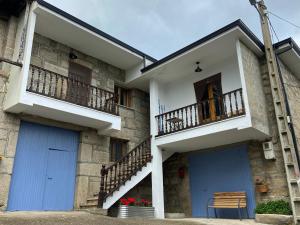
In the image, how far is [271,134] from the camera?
782 centimetres

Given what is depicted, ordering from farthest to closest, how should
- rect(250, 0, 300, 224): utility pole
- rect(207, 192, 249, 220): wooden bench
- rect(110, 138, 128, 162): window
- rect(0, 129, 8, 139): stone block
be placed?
rect(110, 138, 128, 162): window < rect(207, 192, 249, 220): wooden bench < rect(250, 0, 300, 224): utility pole < rect(0, 129, 8, 139): stone block

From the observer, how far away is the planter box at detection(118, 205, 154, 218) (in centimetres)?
734

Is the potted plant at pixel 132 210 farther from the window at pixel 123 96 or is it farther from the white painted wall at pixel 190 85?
the window at pixel 123 96

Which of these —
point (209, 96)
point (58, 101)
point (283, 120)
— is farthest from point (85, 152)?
point (283, 120)

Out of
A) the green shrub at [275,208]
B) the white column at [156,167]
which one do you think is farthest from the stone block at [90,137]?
the green shrub at [275,208]

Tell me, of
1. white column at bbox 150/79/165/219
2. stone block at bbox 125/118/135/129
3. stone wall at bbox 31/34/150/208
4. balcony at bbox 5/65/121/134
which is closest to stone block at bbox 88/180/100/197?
stone wall at bbox 31/34/150/208

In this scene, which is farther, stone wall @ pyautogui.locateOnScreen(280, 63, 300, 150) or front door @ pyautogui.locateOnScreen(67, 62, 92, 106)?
stone wall @ pyautogui.locateOnScreen(280, 63, 300, 150)

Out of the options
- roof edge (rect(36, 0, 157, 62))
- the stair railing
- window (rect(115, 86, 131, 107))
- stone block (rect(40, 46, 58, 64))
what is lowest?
the stair railing

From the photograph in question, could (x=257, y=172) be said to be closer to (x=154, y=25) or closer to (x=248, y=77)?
(x=248, y=77)

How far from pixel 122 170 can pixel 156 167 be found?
44.2 inches

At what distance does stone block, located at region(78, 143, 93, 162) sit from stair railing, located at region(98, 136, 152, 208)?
665mm

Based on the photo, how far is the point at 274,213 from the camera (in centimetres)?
696

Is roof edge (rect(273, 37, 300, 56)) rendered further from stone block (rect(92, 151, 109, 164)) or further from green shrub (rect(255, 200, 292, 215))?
stone block (rect(92, 151, 109, 164))

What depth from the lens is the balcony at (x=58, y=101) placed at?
6.82 meters
